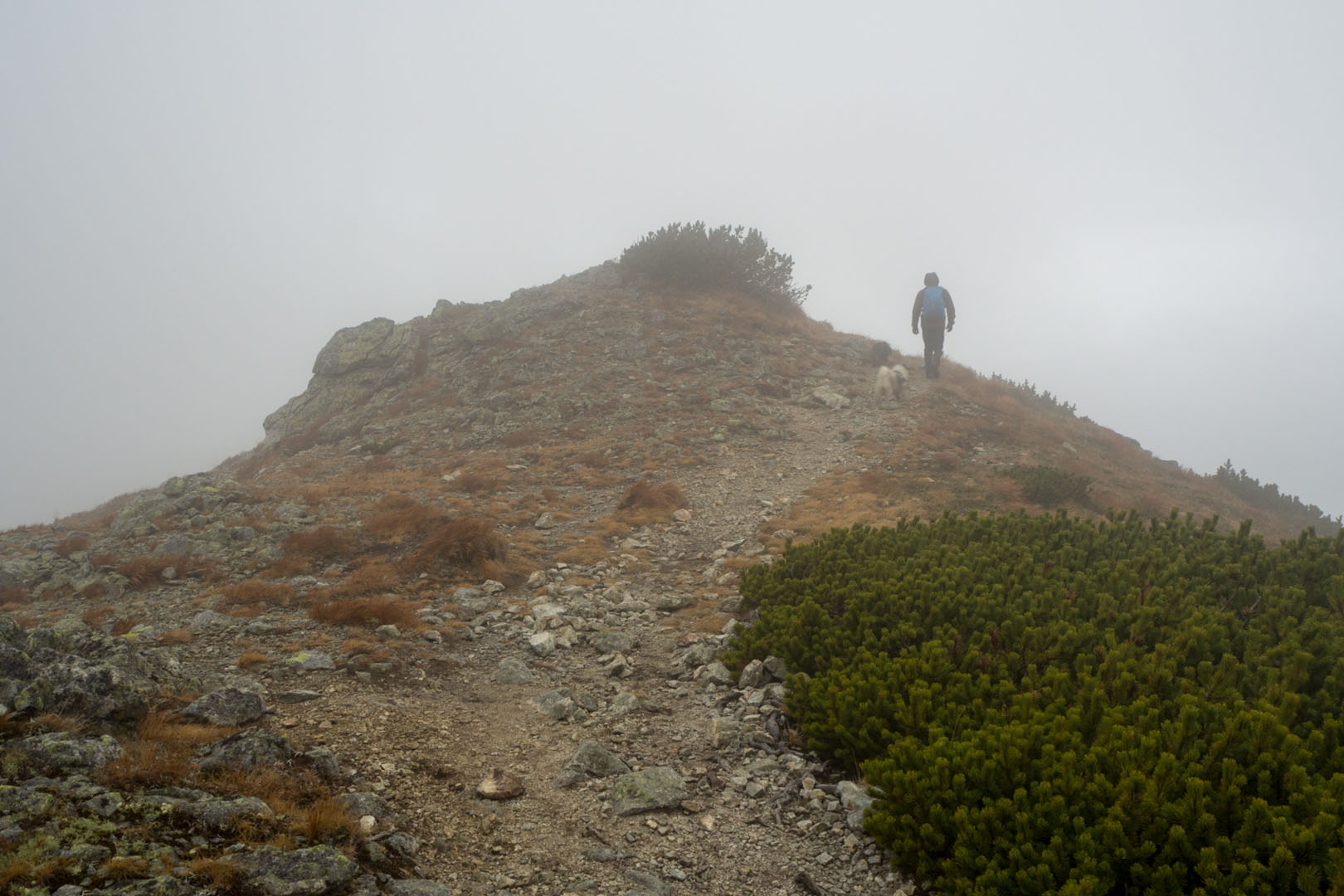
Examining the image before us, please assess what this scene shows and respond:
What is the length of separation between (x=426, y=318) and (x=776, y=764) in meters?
27.6

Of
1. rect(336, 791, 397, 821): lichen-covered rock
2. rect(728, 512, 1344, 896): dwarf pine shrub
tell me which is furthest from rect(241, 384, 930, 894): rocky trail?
rect(728, 512, 1344, 896): dwarf pine shrub

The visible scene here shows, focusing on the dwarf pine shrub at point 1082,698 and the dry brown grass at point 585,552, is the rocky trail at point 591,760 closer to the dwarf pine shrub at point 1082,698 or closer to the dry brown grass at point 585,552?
the dwarf pine shrub at point 1082,698

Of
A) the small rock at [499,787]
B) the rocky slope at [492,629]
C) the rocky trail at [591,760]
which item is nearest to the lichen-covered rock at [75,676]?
the rocky slope at [492,629]

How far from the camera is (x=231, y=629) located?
852 cm

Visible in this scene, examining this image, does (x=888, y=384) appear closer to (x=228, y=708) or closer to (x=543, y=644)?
(x=543, y=644)

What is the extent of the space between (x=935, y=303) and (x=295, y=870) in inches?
924

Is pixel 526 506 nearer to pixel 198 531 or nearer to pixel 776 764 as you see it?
pixel 198 531

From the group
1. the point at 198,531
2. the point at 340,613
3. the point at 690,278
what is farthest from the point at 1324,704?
A: the point at 690,278

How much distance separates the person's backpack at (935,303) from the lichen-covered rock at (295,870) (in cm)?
2313

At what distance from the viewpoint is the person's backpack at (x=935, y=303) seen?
22.8 meters

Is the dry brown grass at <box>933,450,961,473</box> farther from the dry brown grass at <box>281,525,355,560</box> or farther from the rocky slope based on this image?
the dry brown grass at <box>281,525,355,560</box>

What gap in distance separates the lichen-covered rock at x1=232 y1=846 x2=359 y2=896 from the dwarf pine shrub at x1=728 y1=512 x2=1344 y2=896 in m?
3.53

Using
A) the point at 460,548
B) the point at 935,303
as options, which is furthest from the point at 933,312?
the point at 460,548

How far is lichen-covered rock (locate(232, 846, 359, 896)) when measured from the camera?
3.59 metres
